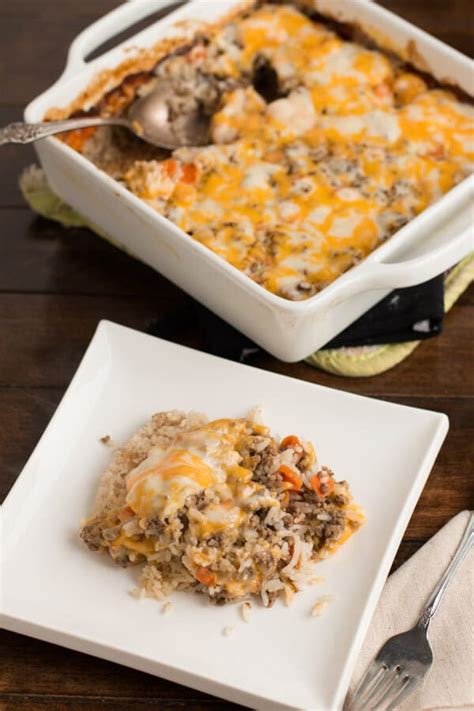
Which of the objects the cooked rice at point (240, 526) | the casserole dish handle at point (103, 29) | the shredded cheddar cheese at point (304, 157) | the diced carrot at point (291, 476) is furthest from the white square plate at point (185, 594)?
the casserole dish handle at point (103, 29)

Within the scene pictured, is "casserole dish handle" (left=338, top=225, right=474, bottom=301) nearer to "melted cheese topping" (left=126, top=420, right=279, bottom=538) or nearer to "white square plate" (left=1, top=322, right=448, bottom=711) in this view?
"white square plate" (left=1, top=322, right=448, bottom=711)

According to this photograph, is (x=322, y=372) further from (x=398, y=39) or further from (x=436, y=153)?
(x=398, y=39)

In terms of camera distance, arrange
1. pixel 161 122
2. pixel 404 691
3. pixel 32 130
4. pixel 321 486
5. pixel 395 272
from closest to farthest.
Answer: pixel 404 691
pixel 321 486
pixel 395 272
pixel 32 130
pixel 161 122

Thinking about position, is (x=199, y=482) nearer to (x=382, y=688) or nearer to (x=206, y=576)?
(x=206, y=576)

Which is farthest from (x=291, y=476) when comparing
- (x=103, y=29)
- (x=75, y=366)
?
(x=103, y=29)

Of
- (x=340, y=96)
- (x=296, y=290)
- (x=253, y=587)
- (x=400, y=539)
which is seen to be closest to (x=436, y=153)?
(x=340, y=96)

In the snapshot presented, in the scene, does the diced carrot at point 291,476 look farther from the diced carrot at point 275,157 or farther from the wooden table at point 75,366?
the diced carrot at point 275,157
